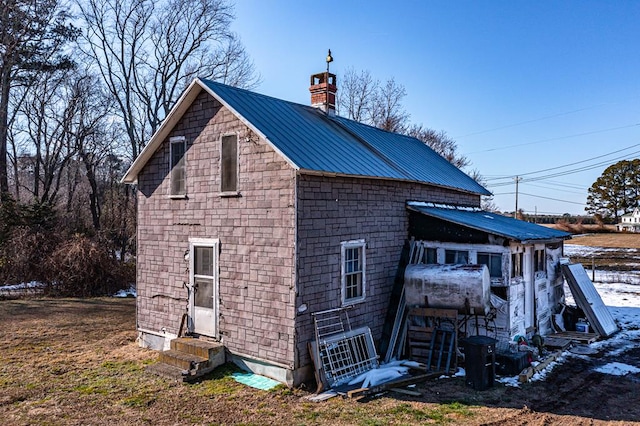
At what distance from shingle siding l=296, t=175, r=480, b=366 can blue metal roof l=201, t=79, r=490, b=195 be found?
1.11ft

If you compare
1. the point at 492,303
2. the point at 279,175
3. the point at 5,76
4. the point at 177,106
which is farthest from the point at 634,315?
the point at 5,76

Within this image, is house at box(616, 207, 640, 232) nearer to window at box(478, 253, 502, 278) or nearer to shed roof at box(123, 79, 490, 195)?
shed roof at box(123, 79, 490, 195)

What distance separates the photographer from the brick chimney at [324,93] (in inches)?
561

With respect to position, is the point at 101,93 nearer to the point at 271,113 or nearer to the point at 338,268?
the point at 271,113

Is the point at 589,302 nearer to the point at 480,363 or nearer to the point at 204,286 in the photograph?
the point at 480,363

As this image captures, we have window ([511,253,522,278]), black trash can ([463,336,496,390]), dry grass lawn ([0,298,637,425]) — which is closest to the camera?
dry grass lawn ([0,298,637,425])

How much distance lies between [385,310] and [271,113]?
17.8 ft

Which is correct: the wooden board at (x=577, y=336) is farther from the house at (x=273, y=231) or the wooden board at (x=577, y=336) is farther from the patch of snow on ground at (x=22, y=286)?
the patch of snow on ground at (x=22, y=286)

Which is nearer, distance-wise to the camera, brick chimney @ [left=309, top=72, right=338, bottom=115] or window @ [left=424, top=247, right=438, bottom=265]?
window @ [left=424, top=247, right=438, bottom=265]

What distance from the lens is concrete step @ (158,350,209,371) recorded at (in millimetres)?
9414

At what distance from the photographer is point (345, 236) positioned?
10.1 m

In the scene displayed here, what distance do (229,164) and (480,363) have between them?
21.4 feet

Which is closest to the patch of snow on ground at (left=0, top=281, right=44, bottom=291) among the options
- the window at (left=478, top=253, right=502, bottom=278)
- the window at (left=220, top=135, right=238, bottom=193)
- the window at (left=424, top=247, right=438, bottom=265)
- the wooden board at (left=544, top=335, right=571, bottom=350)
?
the window at (left=220, top=135, right=238, bottom=193)

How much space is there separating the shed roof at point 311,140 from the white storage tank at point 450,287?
7.97 feet
